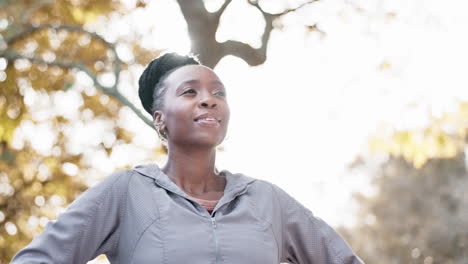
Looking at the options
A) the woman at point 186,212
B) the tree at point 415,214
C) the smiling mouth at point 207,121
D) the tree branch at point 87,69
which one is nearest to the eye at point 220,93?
the woman at point 186,212

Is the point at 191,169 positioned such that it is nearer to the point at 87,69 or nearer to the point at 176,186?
the point at 176,186

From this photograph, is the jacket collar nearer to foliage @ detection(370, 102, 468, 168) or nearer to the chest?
the chest

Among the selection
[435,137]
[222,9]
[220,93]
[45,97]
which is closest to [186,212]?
[220,93]

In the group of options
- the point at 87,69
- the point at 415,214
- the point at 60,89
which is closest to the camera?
the point at 87,69

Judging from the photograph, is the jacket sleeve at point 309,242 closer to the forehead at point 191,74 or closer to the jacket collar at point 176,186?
the jacket collar at point 176,186

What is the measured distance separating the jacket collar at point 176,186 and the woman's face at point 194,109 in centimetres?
13

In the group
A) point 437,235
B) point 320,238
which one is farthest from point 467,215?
point 320,238

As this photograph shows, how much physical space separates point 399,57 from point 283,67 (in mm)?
1024

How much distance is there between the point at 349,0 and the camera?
554cm

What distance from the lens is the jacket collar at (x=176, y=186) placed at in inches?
90.0

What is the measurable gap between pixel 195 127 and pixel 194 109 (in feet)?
0.21

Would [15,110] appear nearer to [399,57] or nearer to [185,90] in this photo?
[399,57]

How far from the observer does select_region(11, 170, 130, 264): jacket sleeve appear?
2062mm

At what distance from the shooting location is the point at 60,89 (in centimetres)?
700
